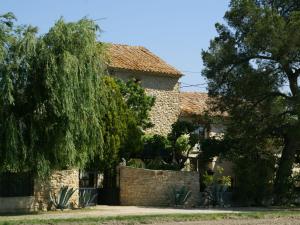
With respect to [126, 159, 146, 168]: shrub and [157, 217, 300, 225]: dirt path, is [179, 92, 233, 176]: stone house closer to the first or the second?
[126, 159, 146, 168]: shrub

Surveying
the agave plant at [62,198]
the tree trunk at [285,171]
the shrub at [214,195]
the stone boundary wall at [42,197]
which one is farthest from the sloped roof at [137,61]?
the agave plant at [62,198]

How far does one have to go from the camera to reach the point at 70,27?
955 inches

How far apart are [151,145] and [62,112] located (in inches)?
527

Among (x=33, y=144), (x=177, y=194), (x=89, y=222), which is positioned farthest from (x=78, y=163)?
(x=177, y=194)

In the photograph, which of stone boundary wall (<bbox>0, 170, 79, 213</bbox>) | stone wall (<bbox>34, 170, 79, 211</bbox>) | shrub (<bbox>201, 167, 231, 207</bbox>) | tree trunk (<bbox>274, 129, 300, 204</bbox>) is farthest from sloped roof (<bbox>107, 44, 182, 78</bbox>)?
stone boundary wall (<bbox>0, 170, 79, 213</bbox>)

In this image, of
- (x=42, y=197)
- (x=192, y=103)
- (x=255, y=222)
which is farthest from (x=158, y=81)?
(x=255, y=222)

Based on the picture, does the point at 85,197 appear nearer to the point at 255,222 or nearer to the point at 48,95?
the point at 48,95

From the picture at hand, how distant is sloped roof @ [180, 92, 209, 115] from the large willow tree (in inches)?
739

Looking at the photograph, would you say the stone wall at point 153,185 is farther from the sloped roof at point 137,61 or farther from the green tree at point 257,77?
the sloped roof at point 137,61

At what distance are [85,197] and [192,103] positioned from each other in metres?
19.0

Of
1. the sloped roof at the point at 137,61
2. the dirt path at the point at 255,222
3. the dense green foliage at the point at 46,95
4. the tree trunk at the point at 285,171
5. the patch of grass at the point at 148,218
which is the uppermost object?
the sloped roof at the point at 137,61

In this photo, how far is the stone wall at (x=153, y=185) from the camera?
30422 mm

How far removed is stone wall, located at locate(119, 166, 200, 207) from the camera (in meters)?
30.4

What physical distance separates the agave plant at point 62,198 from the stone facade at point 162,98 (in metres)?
14.1
